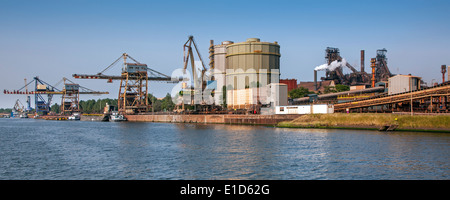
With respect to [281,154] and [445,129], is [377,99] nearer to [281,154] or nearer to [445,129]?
[445,129]

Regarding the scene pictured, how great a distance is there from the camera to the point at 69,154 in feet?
123

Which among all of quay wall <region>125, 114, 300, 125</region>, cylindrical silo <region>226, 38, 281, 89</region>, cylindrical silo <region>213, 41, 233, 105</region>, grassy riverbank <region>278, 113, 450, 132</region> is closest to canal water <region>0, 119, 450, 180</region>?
grassy riverbank <region>278, 113, 450, 132</region>

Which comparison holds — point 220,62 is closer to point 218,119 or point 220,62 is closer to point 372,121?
Result: point 218,119

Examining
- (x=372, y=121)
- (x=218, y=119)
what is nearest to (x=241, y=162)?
(x=372, y=121)

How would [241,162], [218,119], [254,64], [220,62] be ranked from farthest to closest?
[220,62] < [254,64] < [218,119] < [241,162]

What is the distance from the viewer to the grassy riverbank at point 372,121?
186 ft

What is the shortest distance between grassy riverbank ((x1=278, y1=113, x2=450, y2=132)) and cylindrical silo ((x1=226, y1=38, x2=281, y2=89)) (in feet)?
194

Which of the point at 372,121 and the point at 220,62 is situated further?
the point at 220,62

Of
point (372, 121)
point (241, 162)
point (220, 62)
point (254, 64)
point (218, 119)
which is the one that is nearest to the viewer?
point (241, 162)

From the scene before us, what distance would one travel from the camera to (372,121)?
6347cm

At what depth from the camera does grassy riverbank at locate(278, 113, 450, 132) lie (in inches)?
2231

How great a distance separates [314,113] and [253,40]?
6690cm

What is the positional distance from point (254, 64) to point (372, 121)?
2983 inches
